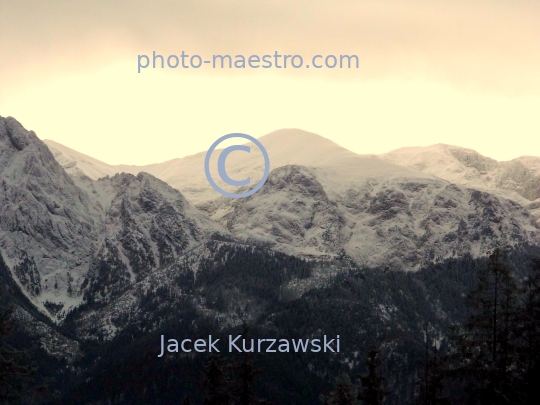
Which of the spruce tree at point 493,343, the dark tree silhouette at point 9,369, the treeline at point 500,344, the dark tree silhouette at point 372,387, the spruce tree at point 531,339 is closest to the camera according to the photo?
the spruce tree at point 493,343

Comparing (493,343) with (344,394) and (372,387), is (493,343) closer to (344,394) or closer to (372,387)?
(372,387)

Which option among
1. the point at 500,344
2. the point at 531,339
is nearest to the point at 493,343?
the point at 500,344

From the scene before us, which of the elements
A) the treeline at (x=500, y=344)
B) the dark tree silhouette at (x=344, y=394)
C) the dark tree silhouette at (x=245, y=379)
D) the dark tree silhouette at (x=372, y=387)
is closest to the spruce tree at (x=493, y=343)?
the treeline at (x=500, y=344)

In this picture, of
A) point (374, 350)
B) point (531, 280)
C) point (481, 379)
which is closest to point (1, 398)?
point (374, 350)

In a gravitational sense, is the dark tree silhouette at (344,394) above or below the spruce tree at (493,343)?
below

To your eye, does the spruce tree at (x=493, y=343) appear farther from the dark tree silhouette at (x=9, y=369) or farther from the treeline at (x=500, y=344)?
the dark tree silhouette at (x=9, y=369)

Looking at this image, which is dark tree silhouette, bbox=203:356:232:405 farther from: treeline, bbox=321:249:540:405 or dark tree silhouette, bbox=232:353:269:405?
treeline, bbox=321:249:540:405

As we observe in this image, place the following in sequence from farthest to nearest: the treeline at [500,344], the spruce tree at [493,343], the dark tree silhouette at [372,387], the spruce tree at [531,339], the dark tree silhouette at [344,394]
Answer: the dark tree silhouette at [344,394] → the dark tree silhouette at [372,387] → the spruce tree at [531,339] → the treeline at [500,344] → the spruce tree at [493,343]

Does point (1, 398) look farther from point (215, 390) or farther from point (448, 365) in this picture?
point (448, 365)

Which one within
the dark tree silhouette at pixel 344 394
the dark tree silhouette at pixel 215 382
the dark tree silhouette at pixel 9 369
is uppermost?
the dark tree silhouette at pixel 9 369

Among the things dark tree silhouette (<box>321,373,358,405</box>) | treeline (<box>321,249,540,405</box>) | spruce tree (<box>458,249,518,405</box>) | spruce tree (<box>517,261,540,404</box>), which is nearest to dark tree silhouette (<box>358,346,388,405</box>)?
treeline (<box>321,249,540,405</box>)

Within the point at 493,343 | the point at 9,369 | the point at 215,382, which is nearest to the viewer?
the point at 493,343

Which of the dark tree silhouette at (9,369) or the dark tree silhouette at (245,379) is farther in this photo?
the dark tree silhouette at (245,379)

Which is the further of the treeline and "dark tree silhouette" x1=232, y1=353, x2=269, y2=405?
"dark tree silhouette" x1=232, y1=353, x2=269, y2=405
